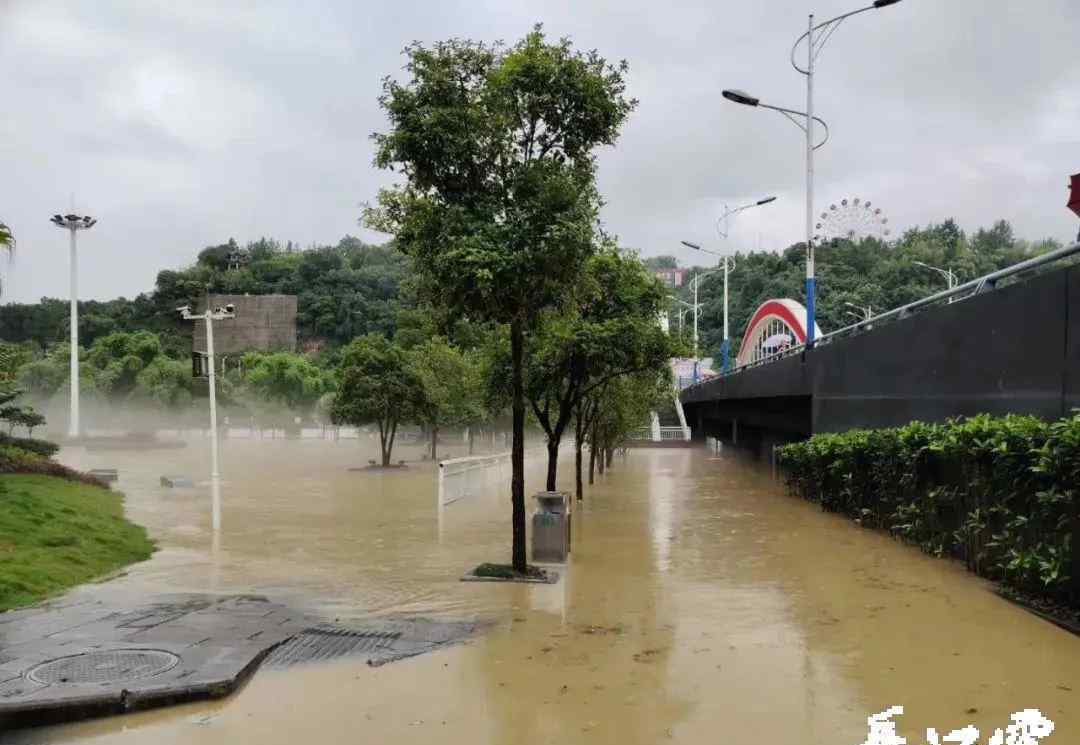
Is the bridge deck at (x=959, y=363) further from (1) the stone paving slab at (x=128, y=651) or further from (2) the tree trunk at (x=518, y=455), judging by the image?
(1) the stone paving slab at (x=128, y=651)

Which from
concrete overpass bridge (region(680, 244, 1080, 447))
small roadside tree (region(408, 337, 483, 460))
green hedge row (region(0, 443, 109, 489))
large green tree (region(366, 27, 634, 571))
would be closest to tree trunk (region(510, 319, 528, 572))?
large green tree (region(366, 27, 634, 571))

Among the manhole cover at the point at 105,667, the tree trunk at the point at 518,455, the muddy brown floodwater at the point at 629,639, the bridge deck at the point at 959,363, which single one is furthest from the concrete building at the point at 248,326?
the bridge deck at the point at 959,363

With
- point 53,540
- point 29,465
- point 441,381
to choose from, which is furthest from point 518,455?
point 441,381

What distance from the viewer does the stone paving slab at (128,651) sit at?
19.4ft

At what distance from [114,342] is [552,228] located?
5719cm

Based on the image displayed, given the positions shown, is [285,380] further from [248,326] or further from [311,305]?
[248,326]

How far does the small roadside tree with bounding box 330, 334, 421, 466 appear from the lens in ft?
117

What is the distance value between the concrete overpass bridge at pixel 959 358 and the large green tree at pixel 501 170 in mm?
5547

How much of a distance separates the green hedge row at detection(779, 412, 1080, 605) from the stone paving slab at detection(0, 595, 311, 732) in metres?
7.17

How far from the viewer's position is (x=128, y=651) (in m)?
7.17

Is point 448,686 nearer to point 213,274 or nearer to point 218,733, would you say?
point 218,733

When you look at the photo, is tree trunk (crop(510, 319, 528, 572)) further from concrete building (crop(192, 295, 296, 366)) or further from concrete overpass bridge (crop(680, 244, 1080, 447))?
concrete building (crop(192, 295, 296, 366))

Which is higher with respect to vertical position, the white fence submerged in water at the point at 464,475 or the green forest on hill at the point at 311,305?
the green forest on hill at the point at 311,305

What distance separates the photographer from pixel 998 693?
6.48 m
